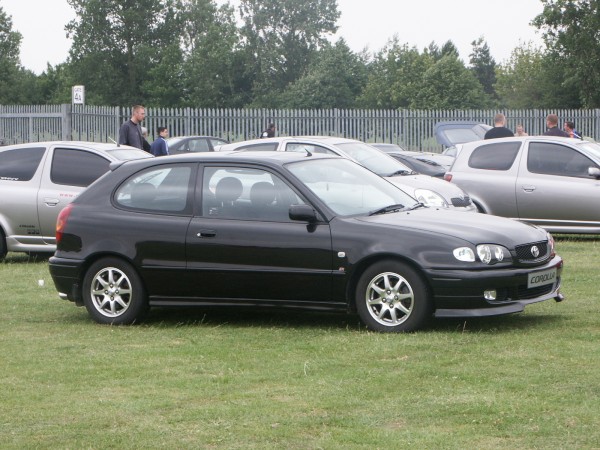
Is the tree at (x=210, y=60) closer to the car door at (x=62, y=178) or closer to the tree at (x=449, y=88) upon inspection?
the tree at (x=449, y=88)

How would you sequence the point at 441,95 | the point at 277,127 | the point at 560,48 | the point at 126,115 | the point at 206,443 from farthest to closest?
the point at 441,95 → the point at 560,48 → the point at 277,127 → the point at 126,115 → the point at 206,443

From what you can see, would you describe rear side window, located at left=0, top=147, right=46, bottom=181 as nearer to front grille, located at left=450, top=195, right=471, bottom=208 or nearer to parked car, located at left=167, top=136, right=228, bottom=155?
front grille, located at left=450, top=195, right=471, bottom=208

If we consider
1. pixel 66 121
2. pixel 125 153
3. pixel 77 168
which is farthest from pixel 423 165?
pixel 77 168

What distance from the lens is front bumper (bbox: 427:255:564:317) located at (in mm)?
9523

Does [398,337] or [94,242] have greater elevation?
[94,242]

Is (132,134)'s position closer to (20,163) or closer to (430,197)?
(20,163)

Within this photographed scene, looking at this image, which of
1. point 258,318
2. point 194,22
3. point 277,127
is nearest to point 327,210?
point 258,318

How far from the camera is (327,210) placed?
33.2 feet

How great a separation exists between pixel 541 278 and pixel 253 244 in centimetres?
232

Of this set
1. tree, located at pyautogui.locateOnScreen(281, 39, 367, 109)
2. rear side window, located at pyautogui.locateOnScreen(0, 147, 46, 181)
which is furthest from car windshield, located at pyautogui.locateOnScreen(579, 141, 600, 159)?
tree, located at pyautogui.locateOnScreen(281, 39, 367, 109)

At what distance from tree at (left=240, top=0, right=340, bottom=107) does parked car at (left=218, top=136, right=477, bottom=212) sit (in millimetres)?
89983

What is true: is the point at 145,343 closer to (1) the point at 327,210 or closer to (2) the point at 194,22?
(1) the point at 327,210

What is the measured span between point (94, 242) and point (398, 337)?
9.50 feet

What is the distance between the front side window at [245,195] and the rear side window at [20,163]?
6.04 meters
